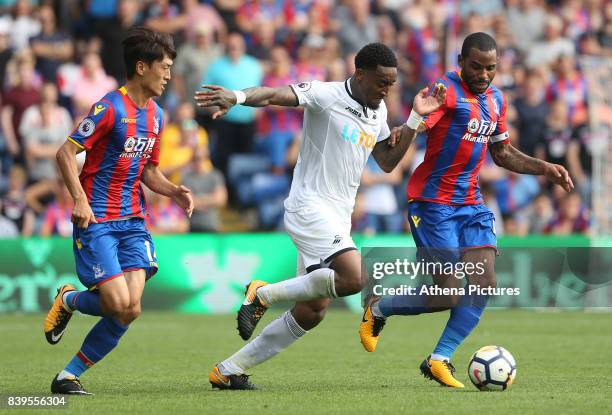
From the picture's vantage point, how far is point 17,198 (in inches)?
737

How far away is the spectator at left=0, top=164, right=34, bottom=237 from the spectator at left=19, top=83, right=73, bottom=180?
0.39 metres

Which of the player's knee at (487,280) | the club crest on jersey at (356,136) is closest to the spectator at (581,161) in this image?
the player's knee at (487,280)

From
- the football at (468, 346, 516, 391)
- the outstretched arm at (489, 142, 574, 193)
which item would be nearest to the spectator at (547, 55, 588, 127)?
the outstretched arm at (489, 142, 574, 193)

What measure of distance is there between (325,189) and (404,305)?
1.38 m

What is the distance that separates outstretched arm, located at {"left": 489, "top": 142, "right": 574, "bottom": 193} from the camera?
9.95 meters

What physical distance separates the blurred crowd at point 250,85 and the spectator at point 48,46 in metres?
0.02

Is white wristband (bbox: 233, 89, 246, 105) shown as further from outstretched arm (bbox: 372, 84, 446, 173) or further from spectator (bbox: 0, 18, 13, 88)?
spectator (bbox: 0, 18, 13, 88)

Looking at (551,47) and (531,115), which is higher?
(551,47)

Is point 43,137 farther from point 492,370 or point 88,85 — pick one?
point 492,370

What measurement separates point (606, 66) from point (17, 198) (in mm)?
9633

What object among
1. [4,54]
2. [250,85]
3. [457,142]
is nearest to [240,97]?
[457,142]

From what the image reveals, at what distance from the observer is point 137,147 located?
9.18 metres

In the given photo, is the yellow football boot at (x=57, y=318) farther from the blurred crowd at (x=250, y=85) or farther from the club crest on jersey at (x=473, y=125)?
the blurred crowd at (x=250, y=85)

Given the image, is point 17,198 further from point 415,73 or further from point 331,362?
point 331,362
